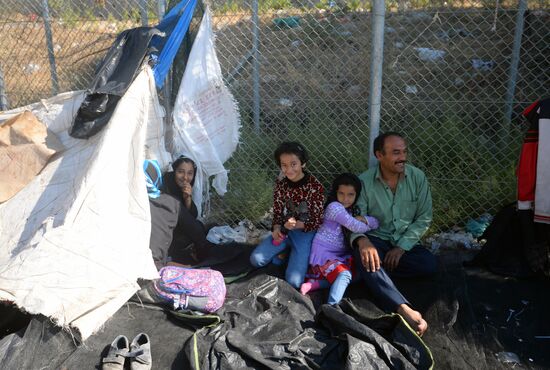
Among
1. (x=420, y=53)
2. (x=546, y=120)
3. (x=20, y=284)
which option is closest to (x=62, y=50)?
(x=20, y=284)

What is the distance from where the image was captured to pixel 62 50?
17.6 feet

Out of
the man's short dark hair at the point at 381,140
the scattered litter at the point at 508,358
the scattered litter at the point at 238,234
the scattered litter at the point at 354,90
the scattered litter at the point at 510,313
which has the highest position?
the scattered litter at the point at 354,90

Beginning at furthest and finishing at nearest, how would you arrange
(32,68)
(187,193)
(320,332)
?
(32,68) < (187,193) < (320,332)

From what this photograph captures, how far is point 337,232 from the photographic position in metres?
3.65

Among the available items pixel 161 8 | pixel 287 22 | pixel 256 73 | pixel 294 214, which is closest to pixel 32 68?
pixel 161 8

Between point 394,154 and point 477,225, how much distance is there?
120cm

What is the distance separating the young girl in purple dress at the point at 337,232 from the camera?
3516mm

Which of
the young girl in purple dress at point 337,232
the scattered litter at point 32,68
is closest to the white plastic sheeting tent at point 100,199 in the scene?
the young girl in purple dress at point 337,232

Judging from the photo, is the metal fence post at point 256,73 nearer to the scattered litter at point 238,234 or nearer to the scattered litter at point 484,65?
the scattered litter at point 238,234

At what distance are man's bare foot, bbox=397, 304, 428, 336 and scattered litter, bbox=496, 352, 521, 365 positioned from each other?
0.42m

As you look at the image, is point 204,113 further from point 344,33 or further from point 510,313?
point 344,33

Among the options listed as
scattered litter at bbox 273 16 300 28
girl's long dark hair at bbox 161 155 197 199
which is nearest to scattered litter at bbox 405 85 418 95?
scattered litter at bbox 273 16 300 28

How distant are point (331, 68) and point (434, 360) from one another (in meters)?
4.57

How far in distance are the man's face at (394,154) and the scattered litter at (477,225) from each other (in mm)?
1019
